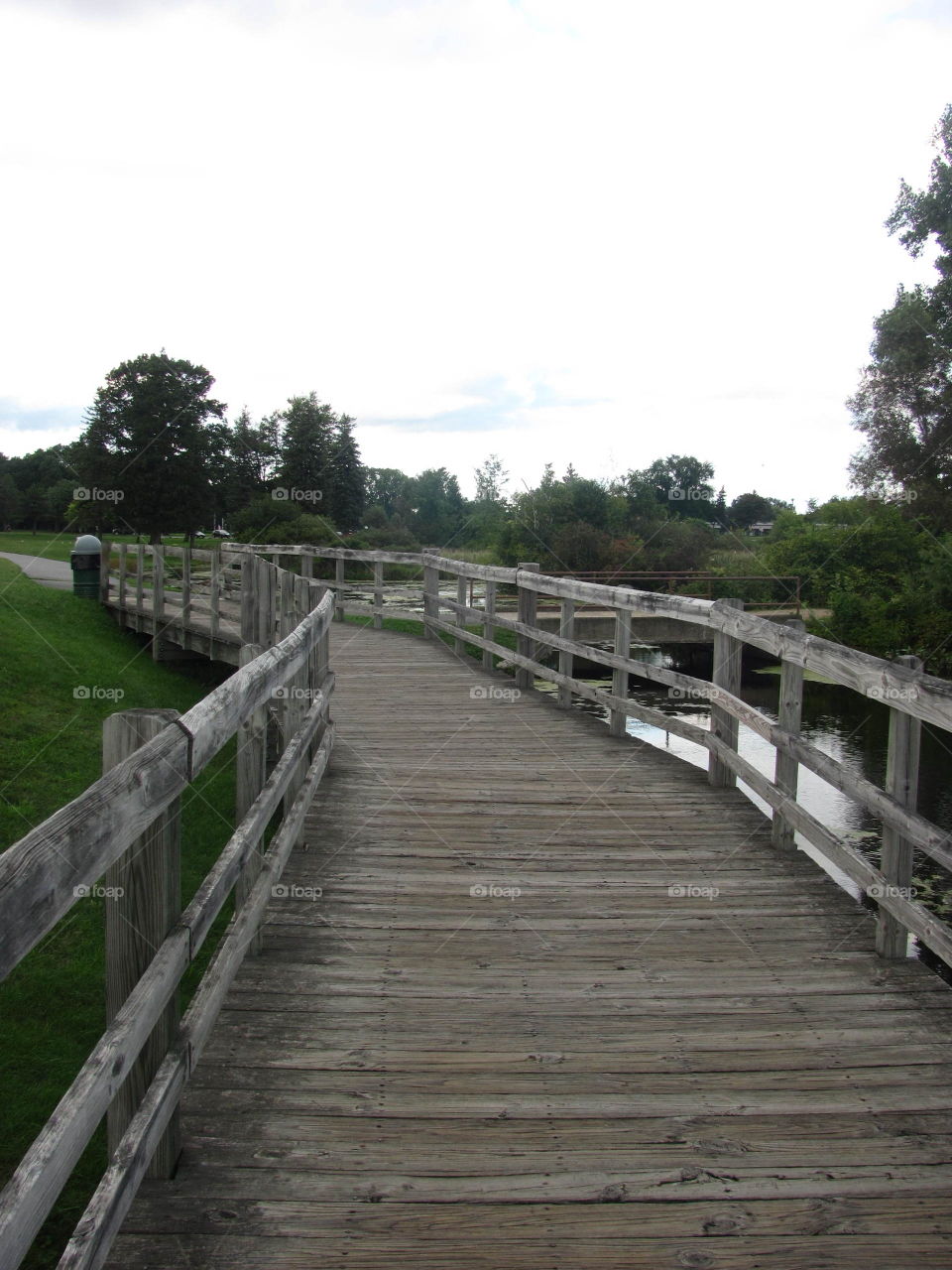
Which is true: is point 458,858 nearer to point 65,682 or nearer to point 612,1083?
point 612,1083

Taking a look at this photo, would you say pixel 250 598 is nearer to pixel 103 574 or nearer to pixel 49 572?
pixel 103 574

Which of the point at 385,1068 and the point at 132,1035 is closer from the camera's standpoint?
the point at 132,1035

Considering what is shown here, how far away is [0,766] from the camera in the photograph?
8.94 metres

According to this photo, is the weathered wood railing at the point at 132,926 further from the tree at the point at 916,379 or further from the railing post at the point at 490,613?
the tree at the point at 916,379

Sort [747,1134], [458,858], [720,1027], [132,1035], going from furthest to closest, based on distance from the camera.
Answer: [458,858] → [720,1027] → [747,1134] → [132,1035]

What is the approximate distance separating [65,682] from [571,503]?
21.3 m

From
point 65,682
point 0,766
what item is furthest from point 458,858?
point 65,682

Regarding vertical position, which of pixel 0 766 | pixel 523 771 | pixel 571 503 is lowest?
pixel 0 766

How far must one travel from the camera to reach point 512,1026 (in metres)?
3.34

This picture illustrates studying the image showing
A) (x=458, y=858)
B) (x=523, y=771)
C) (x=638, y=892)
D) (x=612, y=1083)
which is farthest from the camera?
(x=523, y=771)

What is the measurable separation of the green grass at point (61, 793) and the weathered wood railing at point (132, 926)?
2.06 m
